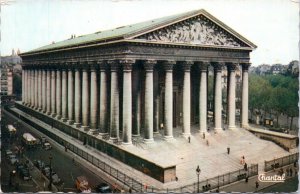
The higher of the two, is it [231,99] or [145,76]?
[145,76]

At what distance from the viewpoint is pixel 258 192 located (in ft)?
107

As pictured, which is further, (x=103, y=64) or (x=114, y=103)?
(x=103, y=64)

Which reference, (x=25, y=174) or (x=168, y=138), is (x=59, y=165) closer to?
(x=25, y=174)

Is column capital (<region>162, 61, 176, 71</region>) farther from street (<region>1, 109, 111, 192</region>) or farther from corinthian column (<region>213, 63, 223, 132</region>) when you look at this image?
street (<region>1, 109, 111, 192</region>)

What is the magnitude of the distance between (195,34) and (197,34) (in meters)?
0.32

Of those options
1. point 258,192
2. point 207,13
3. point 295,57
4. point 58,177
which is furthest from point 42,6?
point 258,192

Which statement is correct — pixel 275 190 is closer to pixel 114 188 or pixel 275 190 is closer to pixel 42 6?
pixel 114 188

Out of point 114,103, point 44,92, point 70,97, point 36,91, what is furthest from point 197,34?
point 36,91

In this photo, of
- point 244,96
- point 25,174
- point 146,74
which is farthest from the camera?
point 244,96

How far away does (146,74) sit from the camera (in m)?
41.8

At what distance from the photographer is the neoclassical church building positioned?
41.1 m

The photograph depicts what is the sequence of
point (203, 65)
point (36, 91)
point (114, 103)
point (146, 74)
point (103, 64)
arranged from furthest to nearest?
point (36, 91) < point (203, 65) < point (103, 64) < point (114, 103) < point (146, 74)

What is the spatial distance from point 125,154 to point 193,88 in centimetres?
1966

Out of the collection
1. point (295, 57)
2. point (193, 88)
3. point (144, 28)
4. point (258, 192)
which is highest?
point (144, 28)
